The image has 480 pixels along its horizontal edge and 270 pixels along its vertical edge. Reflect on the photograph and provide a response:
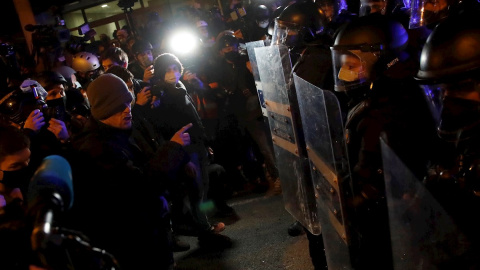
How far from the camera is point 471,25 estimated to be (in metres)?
2.16

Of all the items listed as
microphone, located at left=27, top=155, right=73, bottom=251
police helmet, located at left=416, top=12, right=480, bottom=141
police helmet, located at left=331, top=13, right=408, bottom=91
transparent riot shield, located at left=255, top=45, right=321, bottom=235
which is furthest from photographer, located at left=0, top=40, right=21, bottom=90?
police helmet, located at left=416, top=12, right=480, bottom=141

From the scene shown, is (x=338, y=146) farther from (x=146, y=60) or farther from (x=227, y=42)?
(x=146, y=60)

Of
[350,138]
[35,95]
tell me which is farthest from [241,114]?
[350,138]

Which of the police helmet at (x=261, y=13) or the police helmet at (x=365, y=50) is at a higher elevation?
the police helmet at (x=261, y=13)

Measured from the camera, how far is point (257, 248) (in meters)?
4.39

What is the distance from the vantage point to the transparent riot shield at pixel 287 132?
3072mm

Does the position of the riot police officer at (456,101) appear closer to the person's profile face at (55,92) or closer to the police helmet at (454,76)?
the police helmet at (454,76)

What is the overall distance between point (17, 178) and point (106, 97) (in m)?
0.88

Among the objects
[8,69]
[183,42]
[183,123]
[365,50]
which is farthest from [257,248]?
[8,69]

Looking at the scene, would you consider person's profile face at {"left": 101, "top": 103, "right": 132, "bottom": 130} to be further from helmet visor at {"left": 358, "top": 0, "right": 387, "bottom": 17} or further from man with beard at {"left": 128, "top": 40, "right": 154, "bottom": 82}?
man with beard at {"left": 128, "top": 40, "right": 154, "bottom": 82}

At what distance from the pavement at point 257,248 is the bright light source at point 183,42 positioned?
2896 mm

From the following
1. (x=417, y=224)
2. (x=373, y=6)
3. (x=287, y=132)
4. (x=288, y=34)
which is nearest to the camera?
(x=417, y=224)

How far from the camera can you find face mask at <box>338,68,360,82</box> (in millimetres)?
2639

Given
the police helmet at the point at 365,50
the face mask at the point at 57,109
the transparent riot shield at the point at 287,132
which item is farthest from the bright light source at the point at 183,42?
the police helmet at the point at 365,50
